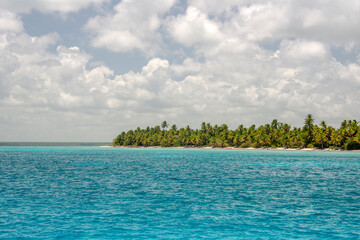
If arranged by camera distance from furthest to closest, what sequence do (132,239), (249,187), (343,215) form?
(249,187) → (343,215) → (132,239)

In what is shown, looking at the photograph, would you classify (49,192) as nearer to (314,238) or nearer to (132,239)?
(132,239)

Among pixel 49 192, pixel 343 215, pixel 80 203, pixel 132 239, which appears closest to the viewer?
pixel 132 239

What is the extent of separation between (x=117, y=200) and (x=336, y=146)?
614 ft

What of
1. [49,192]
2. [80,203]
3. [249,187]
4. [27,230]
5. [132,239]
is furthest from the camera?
[249,187]

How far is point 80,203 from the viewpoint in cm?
3178

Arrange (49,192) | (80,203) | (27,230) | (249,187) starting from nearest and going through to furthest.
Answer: (27,230), (80,203), (49,192), (249,187)

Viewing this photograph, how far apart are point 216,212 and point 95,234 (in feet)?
35.4

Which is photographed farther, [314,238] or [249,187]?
[249,187]

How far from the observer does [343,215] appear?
2702cm

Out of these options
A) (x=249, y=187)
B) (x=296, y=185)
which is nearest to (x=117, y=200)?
(x=249, y=187)

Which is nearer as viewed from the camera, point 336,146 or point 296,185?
point 296,185

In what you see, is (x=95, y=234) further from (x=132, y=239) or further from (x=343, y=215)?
(x=343, y=215)

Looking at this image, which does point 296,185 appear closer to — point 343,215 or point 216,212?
point 343,215

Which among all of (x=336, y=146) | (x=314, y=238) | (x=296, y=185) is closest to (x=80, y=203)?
(x=314, y=238)
